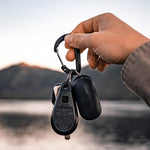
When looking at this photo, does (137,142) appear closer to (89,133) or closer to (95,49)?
(89,133)

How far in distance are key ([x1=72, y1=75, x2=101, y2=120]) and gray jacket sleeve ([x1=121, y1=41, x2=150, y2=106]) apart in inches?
15.7

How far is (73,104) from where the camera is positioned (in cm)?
175

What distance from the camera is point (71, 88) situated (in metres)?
1.81

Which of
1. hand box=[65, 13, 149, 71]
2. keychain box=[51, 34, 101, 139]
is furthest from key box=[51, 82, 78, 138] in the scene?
hand box=[65, 13, 149, 71]

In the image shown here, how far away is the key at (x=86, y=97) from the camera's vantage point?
1.73 metres

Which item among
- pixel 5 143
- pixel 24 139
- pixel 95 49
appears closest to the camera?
pixel 95 49

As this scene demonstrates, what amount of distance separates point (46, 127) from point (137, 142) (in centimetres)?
2975

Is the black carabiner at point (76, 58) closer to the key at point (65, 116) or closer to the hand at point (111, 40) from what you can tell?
the hand at point (111, 40)

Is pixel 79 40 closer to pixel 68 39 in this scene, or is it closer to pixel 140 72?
pixel 68 39

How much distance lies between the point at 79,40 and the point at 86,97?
1.15 ft

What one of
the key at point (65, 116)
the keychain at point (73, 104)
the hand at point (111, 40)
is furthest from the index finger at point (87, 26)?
the key at point (65, 116)

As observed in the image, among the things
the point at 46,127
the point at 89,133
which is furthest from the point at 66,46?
the point at 46,127

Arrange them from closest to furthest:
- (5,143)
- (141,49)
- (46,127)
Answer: (141,49) → (5,143) → (46,127)

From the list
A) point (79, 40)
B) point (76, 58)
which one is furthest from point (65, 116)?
point (79, 40)
